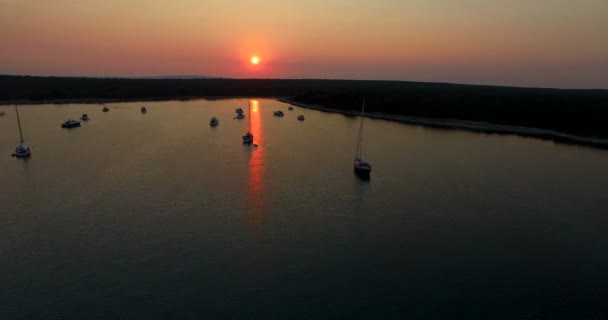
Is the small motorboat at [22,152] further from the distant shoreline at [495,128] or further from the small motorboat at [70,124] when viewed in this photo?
the distant shoreline at [495,128]

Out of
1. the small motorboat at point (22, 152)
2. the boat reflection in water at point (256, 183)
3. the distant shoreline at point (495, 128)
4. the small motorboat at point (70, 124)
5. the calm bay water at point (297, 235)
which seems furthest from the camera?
the small motorboat at point (70, 124)

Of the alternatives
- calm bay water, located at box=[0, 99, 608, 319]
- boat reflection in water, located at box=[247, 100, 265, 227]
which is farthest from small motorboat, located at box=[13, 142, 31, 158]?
boat reflection in water, located at box=[247, 100, 265, 227]

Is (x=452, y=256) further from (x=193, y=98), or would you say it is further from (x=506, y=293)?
(x=193, y=98)

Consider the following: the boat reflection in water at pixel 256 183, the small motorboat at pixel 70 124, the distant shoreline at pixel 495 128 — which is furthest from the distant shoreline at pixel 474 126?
the small motorboat at pixel 70 124

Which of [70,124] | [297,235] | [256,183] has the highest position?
[70,124]

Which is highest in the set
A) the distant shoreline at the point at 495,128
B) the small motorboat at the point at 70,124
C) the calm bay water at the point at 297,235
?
the distant shoreline at the point at 495,128

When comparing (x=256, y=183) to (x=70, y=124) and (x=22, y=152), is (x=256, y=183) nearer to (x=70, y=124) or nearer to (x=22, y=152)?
(x=22, y=152)

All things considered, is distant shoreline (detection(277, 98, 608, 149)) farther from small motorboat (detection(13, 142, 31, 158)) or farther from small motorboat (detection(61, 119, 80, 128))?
small motorboat (detection(13, 142, 31, 158))

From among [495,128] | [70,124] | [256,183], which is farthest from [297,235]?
[495,128]
